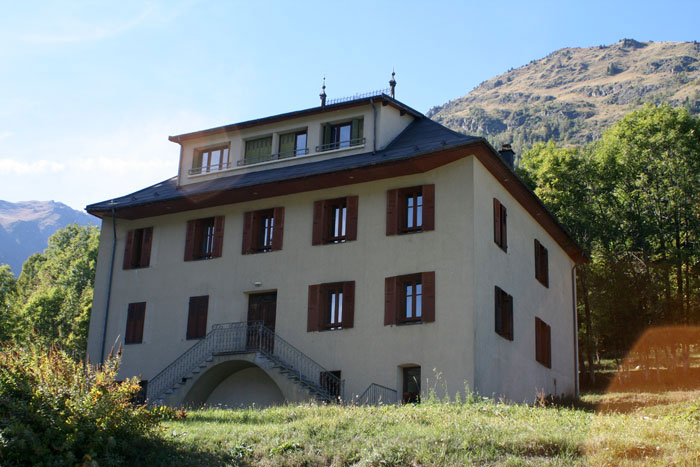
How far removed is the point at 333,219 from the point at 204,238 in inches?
212

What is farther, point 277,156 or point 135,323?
point 135,323

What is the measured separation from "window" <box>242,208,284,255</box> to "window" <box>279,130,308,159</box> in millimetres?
2364

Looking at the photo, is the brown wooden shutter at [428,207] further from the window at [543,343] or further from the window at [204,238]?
the window at [204,238]

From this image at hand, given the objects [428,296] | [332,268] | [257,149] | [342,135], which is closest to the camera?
[428,296]

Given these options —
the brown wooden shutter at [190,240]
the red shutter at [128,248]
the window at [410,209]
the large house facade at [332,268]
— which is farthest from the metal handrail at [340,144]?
the red shutter at [128,248]

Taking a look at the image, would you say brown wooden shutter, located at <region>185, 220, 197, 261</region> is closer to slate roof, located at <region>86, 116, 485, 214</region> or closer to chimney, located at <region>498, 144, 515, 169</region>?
slate roof, located at <region>86, 116, 485, 214</region>

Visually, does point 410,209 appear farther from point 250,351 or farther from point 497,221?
point 250,351

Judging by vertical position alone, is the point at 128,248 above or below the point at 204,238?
below

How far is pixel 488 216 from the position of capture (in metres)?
25.9

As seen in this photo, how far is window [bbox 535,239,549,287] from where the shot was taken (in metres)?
30.9

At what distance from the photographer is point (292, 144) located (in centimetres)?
2991

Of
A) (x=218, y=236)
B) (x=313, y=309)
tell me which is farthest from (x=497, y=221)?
(x=218, y=236)

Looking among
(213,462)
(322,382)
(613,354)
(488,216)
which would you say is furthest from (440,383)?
(613,354)

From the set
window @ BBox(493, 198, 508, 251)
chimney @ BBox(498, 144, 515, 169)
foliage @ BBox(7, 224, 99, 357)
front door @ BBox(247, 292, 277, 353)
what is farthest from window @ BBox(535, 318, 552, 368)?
foliage @ BBox(7, 224, 99, 357)
